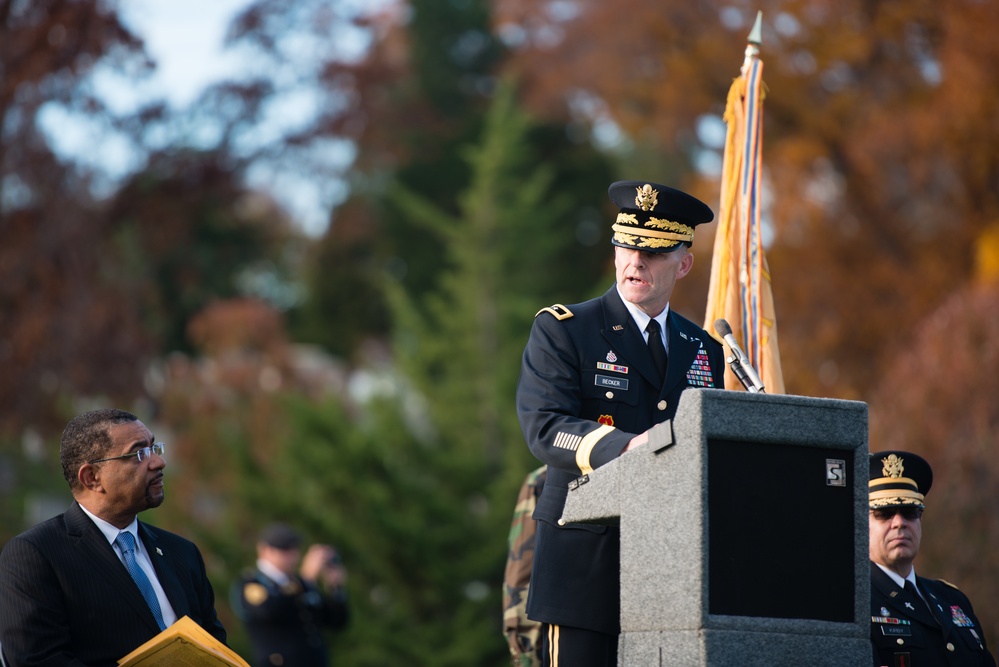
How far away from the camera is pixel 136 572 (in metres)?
4.97

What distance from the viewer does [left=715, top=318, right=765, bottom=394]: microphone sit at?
167 inches

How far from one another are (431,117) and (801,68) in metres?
13.3

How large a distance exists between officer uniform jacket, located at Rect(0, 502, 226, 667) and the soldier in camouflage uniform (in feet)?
7.08

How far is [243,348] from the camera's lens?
2500 centimetres

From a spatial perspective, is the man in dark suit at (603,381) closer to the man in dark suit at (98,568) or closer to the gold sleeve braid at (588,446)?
the gold sleeve braid at (588,446)

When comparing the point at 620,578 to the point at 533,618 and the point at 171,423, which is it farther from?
the point at 171,423

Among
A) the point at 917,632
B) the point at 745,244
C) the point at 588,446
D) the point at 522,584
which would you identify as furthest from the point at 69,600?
the point at 745,244

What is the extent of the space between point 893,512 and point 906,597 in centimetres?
33

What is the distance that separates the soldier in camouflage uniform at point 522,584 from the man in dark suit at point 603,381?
6.40 ft

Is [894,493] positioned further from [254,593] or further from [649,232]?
[254,593]

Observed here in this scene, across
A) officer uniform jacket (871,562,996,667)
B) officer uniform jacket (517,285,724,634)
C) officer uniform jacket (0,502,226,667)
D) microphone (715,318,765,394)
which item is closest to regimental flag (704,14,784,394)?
officer uniform jacket (871,562,996,667)

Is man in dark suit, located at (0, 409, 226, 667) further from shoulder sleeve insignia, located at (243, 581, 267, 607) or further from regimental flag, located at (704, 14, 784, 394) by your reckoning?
shoulder sleeve insignia, located at (243, 581, 267, 607)

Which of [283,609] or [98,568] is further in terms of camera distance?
[283,609]

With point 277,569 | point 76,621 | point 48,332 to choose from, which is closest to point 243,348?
point 48,332
